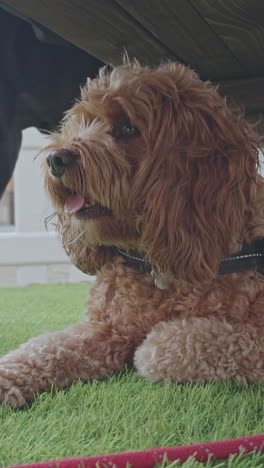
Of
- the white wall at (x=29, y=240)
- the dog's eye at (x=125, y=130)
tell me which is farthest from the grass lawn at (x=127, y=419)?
the white wall at (x=29, y=240)

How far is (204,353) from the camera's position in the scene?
1574mm

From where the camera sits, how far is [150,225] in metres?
1.61

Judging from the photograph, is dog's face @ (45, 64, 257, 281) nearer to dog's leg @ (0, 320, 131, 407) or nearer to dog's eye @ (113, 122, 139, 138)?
dog's eye @ (113, 122, 139, 138)

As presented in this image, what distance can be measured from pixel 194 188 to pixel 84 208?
322mm

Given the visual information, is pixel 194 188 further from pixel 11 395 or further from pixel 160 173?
pixel 11 395

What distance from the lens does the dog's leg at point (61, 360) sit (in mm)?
1484

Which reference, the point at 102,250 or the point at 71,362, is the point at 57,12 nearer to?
the point at 102,250

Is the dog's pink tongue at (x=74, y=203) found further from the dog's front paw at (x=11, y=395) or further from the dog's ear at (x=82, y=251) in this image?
the dog's front paw at (x=11, y=395)

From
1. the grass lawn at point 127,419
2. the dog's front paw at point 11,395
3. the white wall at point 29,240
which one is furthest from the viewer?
the white wall at point 29,240

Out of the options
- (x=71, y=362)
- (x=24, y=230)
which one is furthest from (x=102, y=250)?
(x=24, y=230)

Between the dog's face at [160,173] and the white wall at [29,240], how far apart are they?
407 cm

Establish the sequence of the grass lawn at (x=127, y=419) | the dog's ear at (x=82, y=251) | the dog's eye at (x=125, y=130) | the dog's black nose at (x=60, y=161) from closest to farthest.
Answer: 1. the grass lawn at (x=127, y=419)
2. the dog's black nose at (x=60, y=161)
3. the dog's eye at (x=125, y=130)
4. the dog's ear at (x=82, y=251)

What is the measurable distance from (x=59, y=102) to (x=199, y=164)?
1113 millimetres

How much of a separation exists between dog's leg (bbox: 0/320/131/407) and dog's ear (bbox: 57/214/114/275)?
22 cm
